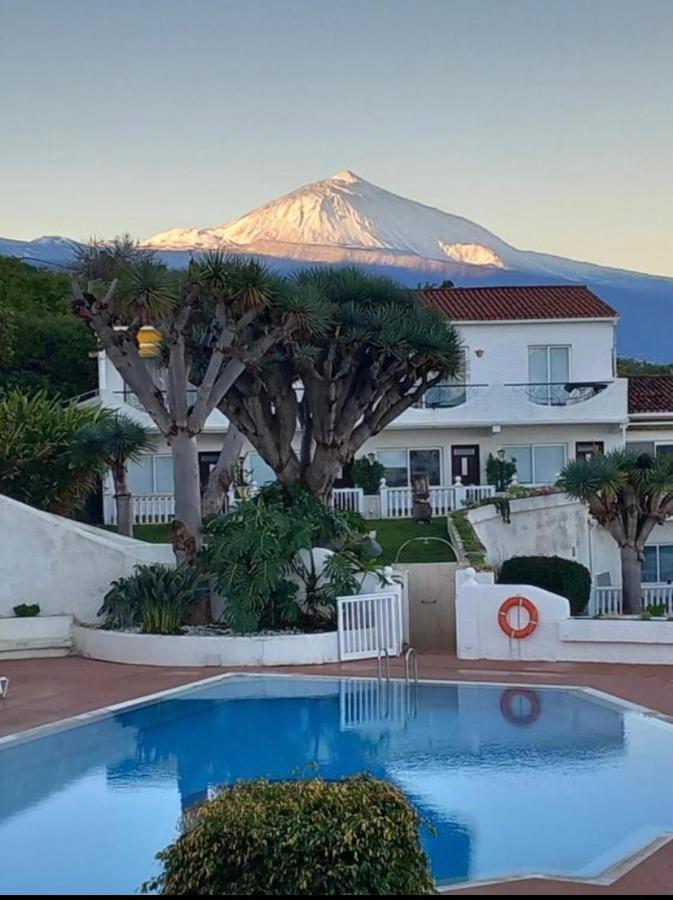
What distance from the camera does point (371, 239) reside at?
127500 mm

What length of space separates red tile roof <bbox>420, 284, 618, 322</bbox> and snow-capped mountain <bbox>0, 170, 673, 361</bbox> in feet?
188

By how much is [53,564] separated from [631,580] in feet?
37.9

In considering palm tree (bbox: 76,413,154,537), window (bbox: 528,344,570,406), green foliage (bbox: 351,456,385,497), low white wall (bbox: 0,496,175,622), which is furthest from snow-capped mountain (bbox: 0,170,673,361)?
low white wall (bbox: 0,496,175,622)

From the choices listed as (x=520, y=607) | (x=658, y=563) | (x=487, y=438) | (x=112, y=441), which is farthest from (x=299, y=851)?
(x=487, y=438)

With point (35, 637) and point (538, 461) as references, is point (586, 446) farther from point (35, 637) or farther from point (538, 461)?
point (35, 637)

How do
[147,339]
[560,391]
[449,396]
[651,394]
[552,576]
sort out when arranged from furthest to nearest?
[651,394], [560,391], [449,396], [552,576], [147,339]

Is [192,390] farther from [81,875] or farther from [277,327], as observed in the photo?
[81,875]

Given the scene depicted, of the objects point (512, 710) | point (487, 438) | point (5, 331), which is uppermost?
point (5, 331)

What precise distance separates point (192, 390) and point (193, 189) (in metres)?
14.9

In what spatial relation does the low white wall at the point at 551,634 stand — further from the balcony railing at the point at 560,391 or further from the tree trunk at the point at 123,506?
the balcony railing at the point at 560,391

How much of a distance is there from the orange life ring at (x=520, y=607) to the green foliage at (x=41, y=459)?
1067cm

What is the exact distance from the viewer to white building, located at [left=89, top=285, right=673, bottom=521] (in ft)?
122

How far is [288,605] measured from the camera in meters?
21.4

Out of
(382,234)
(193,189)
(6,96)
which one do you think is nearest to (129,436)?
(6,96)
